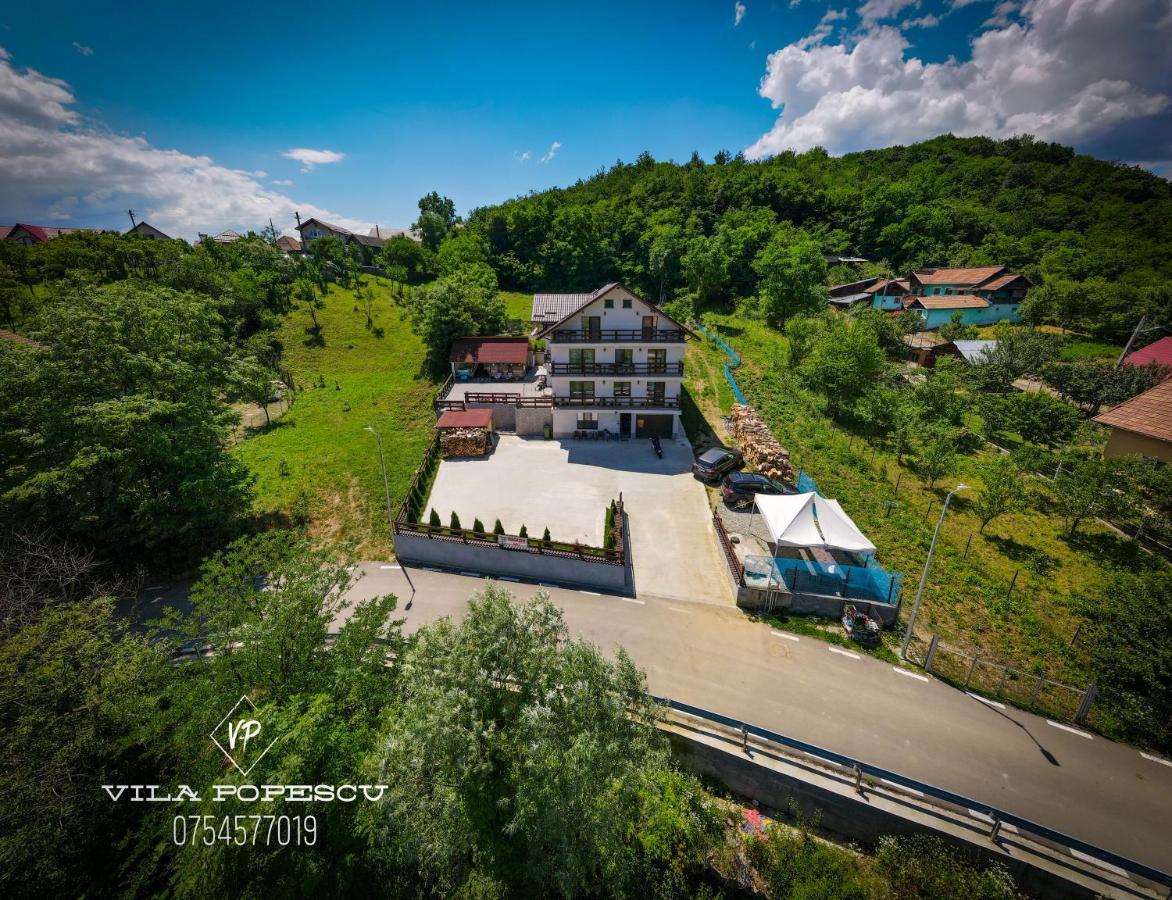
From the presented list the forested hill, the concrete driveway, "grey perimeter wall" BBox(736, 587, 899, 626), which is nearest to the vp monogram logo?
the concrete driveway

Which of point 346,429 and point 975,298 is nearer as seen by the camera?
point 346,429

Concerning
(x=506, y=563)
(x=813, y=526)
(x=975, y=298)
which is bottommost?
(x=506, y=563)

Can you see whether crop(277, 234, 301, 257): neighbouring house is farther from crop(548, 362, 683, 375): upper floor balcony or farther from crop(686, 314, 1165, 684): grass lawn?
crop(686, 314, 1165, 684): grass lawn

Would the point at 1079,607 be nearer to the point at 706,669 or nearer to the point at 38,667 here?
the point at 706,669

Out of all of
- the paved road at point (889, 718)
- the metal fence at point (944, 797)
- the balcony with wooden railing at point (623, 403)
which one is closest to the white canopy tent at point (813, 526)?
the paved road at point (889, 718)

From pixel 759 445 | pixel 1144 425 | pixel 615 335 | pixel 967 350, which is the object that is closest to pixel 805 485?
pixel 759 445

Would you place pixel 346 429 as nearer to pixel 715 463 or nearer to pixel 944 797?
pixel 715 463

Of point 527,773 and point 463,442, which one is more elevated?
point 463,442
